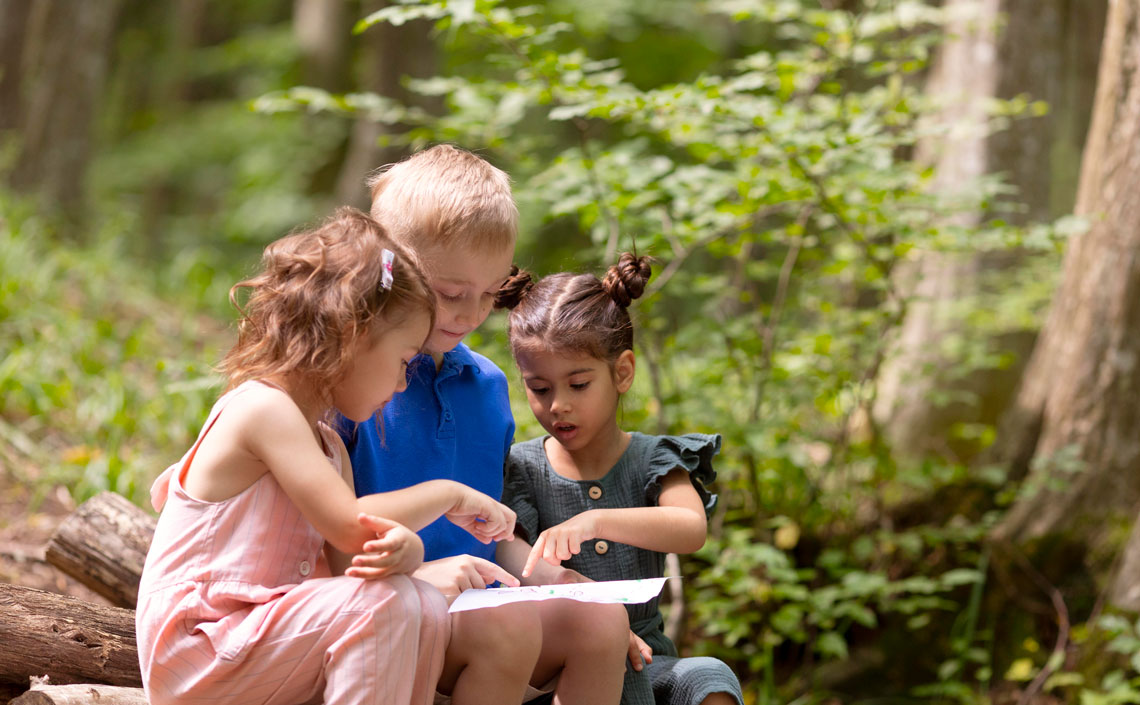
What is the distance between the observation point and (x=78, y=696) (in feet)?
6.22

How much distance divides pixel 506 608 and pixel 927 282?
4.16m

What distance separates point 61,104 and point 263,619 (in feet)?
23.9

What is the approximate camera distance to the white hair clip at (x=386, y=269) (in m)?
1.65

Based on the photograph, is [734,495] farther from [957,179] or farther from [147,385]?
[147,385]

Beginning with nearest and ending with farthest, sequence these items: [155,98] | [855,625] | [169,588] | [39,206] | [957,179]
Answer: [169,588] → [855,625] → [957,179] → [39,206] → [155,98]

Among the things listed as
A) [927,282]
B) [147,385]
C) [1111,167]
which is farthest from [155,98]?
[1111,167]

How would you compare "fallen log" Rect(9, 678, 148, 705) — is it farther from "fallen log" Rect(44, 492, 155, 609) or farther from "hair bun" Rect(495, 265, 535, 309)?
"hair bun" Rect(495, 265, 535, 309)

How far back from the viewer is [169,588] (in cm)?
162

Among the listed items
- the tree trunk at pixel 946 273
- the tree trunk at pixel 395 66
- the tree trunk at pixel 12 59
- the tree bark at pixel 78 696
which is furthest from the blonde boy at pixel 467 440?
the tree trunk at pixel 12 59

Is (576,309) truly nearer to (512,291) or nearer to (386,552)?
(512,291)

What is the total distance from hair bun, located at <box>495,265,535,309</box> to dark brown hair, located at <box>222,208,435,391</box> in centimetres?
51

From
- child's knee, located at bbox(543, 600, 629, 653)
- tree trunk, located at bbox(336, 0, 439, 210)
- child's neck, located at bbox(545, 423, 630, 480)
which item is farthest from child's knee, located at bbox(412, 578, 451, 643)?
tree trunk, located at bbox(336, 0, 439, 210)

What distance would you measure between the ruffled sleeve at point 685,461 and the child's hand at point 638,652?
0.98 feet

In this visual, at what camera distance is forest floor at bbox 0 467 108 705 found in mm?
3262
